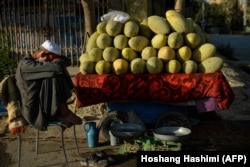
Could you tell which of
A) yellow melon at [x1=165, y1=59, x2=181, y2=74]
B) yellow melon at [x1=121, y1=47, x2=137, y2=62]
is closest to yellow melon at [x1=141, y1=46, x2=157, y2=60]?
yellow melon at [x1=121, y1=47, x2=137, y2=62]

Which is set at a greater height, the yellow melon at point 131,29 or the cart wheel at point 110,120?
the yellow melon at point 131,29

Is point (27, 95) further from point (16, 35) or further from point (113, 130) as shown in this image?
point (16, 35)

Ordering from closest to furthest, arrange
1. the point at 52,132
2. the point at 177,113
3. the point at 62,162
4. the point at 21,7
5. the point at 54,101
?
the point at 54,101
the point at 62,162
the point at 177,113
the point at 52,132
the point at 21,7

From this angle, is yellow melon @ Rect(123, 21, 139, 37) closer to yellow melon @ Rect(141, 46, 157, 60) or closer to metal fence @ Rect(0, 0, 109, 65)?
yellow melon @ Rect(141, 46, 157, 60)

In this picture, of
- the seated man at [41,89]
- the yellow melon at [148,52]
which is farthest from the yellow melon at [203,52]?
the seated man at [41,89]

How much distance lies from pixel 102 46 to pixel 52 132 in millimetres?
1557

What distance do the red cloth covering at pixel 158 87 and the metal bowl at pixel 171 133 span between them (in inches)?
16.4

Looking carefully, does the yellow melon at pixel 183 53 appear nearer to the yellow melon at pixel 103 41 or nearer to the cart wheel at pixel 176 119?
the cart wheel at pixel 176 119

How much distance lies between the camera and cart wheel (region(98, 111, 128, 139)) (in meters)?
5.55

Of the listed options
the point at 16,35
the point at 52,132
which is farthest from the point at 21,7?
the point at 52,132

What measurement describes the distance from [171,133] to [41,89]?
1.69m

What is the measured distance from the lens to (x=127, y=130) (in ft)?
17.1

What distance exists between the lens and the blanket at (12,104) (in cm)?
453

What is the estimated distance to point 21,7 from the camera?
11633 millimetres
